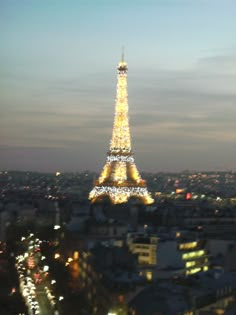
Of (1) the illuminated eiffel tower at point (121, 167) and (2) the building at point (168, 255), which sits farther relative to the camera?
(1) the illuminated eiffel tower at point (121, 167)

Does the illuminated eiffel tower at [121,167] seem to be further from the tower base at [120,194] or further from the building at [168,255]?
the building at [168,255]

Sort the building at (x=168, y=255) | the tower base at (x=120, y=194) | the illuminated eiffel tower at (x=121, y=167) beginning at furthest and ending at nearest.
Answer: the tower base at (x=120, y=194), the illuminated eiffel tower at (x=121, y=167), the building at (x=168, y=255)

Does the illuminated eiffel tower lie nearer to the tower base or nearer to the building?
the tower base

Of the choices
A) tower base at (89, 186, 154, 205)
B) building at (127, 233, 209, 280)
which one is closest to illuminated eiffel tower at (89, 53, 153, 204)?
tower base at (89, 186, 154, 205)

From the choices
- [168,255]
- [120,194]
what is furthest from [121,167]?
[168,255]

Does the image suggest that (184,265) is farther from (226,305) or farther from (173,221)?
(173,221)

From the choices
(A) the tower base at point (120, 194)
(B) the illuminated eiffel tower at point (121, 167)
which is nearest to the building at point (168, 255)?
(B) the illuminated eiffel tower at point (121, 167)

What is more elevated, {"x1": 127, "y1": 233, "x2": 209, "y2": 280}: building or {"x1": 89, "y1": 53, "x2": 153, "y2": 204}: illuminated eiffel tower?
{"x1": 89, "y1": 53, "x2": 153, "y2": 204}: illuminated eiffel tower

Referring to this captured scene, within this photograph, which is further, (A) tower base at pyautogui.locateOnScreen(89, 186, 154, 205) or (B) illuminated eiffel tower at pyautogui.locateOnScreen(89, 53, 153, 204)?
(A) tower base at pyautogui.locateOnScreen(89, 186, 154, 205)
